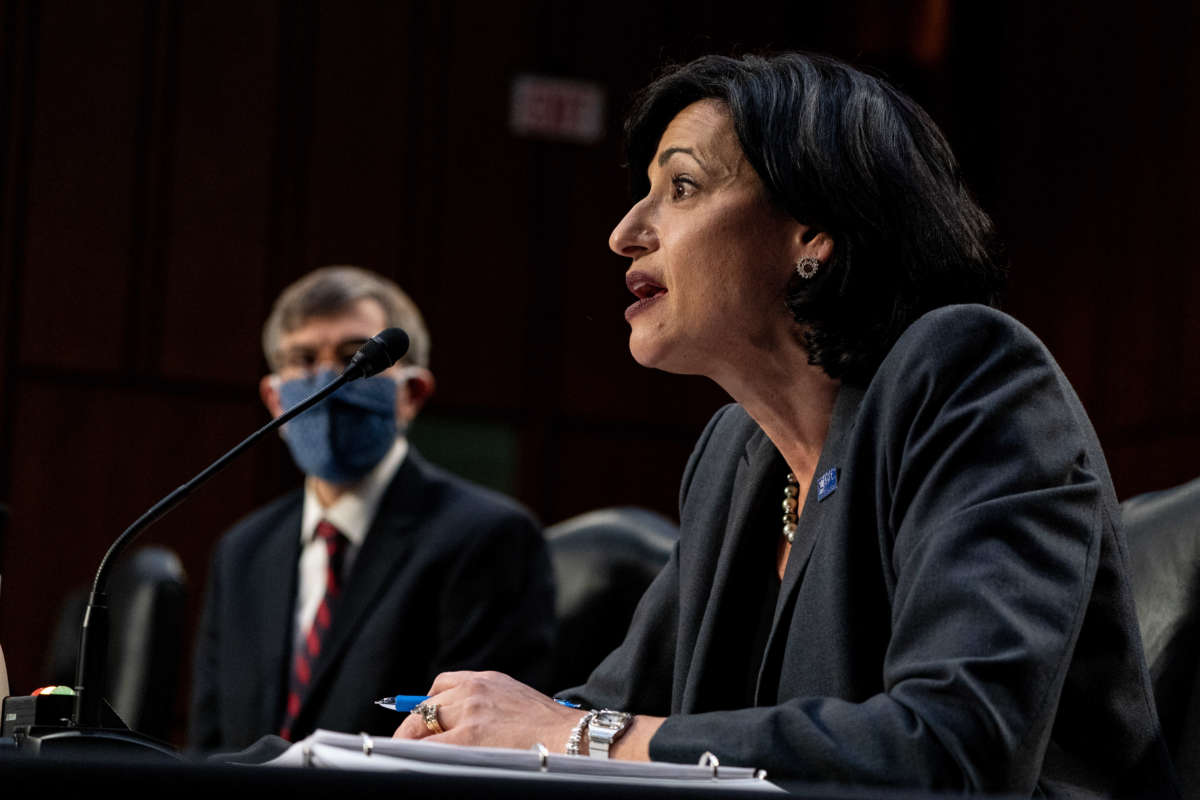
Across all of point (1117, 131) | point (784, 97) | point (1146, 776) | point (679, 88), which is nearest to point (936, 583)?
point (1146, 776)

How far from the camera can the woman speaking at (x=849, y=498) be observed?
1.28 metres

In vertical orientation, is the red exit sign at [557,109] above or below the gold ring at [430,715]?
above

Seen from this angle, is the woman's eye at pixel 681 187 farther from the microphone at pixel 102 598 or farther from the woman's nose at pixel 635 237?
the microphone at pixel 102 598

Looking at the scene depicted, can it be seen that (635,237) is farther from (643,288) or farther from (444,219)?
(444,219)

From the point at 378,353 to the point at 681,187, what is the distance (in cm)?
44

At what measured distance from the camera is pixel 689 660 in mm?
1776

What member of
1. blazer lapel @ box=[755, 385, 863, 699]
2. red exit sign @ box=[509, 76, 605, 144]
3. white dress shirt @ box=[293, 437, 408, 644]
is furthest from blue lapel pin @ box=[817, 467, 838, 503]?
red exit sign @ box=[509, 76, 605, 144]

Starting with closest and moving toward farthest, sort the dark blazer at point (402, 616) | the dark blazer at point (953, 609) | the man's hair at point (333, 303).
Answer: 1. the dark blazer at point (953, 609)
2. the dark blazer at point (402, 616)
3. the man's hair at point (333, 303)

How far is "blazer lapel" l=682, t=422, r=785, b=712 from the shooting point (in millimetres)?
1720

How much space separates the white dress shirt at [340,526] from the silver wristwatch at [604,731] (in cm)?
206

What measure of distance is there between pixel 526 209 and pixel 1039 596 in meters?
5.06

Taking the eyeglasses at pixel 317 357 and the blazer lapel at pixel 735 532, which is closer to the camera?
the blazer lapel at pixel 735 532

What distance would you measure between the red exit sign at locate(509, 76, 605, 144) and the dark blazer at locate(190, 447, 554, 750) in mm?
2978

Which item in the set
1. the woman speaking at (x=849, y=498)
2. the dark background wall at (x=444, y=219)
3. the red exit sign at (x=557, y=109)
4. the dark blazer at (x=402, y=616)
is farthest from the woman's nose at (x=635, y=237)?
the red exit sign at (x=557, y=109)
